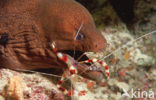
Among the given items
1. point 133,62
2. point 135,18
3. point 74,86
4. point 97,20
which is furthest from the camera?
point 97,20

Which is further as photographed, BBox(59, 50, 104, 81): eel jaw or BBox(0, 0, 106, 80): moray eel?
BBox(59, 50, 104, 81): eel jaw

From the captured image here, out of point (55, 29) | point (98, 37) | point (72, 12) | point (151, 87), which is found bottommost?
point (151, 87)

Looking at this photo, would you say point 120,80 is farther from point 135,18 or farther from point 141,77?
point 135,18

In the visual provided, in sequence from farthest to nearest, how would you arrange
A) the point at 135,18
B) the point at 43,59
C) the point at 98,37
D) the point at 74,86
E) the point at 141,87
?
the point at 135,18 → the point at 141,87 → the point at 74,86 → the point at 43,59 → the point at 98,37

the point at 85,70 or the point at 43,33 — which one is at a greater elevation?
the point at 43,33

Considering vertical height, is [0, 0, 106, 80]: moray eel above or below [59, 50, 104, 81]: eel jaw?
above

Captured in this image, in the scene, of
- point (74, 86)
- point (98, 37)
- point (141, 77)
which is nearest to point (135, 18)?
point (141, 77)

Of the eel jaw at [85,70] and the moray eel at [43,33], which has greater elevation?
the moray eel at [43,33]

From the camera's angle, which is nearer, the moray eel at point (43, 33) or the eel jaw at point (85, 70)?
the moray eel at point (43, 33)
